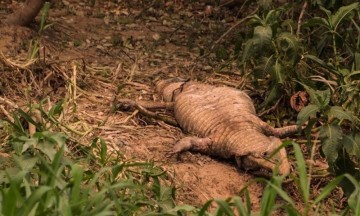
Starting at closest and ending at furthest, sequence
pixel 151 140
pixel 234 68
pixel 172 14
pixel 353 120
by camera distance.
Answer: pixel 353 120 → pixel 151 140 → pixel 234 68 → pixel 172 14

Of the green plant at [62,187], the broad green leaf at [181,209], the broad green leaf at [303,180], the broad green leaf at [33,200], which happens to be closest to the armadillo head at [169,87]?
the green plant at [62,187]

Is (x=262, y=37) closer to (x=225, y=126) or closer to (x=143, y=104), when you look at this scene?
(x=225, y=126)

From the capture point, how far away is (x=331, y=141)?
3896 mm

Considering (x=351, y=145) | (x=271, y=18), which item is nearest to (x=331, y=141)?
(x=351, y=145)

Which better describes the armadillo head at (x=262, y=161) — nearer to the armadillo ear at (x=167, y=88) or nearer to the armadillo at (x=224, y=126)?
the armadillo at (x=224, y=126)

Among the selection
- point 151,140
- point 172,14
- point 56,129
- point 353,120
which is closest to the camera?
point 353,120

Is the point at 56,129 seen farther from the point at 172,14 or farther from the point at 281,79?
the point at 172,14

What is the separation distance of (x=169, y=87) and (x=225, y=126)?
2.17 ft

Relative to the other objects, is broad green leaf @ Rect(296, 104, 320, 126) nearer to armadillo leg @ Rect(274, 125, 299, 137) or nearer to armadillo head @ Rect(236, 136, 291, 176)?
armadillo head @ Rect(236, 136, 291, 176)

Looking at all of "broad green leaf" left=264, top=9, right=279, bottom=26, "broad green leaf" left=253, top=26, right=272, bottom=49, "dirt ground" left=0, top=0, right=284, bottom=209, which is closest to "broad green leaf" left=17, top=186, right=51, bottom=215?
"dirt ground" left=0, top=0, right=284, bottom=209

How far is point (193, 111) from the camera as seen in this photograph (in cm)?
483

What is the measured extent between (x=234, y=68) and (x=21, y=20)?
5.02ft

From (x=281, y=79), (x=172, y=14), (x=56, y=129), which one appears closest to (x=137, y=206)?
(x=56, y=129)

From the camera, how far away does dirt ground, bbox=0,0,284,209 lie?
4398 millimetres
